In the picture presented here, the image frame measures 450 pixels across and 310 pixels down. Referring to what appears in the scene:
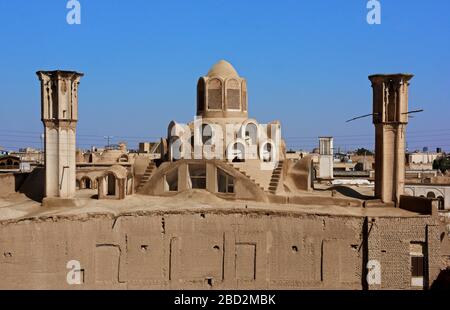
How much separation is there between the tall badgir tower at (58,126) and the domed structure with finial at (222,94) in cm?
728

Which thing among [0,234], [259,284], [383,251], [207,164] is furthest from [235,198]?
[0,234]

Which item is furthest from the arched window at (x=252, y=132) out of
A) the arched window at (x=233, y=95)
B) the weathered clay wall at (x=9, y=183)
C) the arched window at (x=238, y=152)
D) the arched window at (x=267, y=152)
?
the weathered clay wall at (x=9, y=183)

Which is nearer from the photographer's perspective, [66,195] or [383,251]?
[383,251]

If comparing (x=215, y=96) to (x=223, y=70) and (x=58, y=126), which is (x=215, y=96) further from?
(x=58, y=126)

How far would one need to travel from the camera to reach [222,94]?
2931 cm

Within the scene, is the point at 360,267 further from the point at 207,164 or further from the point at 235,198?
the point at 207,164

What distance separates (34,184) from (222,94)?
10.1 m

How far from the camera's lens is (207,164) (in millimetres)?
26281

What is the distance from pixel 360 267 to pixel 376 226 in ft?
5.40

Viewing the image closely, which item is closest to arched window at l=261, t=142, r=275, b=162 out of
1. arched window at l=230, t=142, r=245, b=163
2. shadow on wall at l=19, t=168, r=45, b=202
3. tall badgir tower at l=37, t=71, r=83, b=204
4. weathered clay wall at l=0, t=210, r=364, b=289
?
arched window at l=230, t=142, r=245, b=163

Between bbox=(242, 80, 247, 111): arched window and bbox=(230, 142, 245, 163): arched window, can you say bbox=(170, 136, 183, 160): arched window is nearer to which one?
bbox=(230, 142, 245, 163): arched window

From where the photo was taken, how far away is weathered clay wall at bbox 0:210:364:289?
20891 millimetres

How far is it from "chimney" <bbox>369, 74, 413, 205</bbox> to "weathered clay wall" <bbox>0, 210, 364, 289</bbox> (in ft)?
12.6
